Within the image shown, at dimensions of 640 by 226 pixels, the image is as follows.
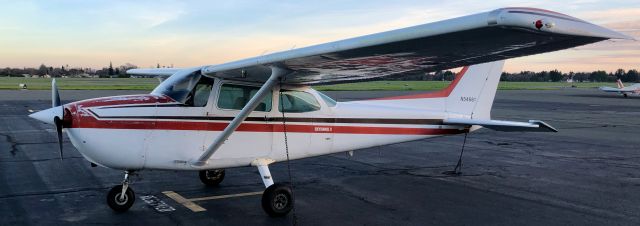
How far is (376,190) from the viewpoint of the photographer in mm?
7641

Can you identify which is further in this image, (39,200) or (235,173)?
(235,173)

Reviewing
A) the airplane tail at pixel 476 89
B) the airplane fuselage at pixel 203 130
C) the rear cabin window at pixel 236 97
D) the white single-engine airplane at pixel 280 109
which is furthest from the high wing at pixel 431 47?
the airplane tail at pixel 476 89

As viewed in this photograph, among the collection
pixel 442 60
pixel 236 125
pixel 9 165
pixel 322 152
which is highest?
pixel 442 60

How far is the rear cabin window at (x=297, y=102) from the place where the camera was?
271 inches

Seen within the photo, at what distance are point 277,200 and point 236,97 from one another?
1411 mm

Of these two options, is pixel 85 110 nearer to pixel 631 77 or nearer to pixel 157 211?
pixel 157 211

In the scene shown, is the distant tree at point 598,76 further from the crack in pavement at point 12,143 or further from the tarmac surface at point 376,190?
the crack in pavement at point 12,143

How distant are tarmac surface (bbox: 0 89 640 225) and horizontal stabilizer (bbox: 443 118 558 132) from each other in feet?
2.97

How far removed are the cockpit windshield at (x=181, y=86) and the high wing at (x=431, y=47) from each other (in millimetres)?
243

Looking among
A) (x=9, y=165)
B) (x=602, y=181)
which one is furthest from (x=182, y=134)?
(x=602, y=181)

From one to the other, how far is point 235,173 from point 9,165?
428 cm

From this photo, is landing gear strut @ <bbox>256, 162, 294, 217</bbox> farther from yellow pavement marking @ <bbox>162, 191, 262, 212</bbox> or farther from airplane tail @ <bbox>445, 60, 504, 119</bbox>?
airplane tail @ <bbox>445, 60, 504, 119</bbox>

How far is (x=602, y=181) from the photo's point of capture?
8.45m

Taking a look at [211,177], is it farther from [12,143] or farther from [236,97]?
[12,143]
